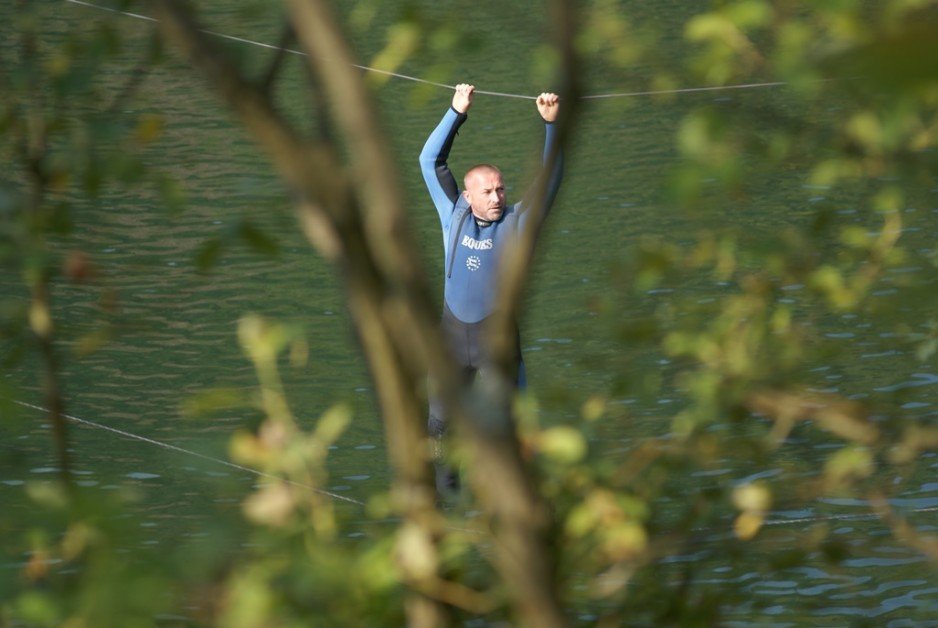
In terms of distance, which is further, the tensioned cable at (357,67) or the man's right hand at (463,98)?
the man's right hand at (463,98)

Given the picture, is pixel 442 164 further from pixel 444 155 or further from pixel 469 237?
pixel 469 237

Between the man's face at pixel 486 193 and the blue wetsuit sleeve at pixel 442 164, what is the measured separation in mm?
132

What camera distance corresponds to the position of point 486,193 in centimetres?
888

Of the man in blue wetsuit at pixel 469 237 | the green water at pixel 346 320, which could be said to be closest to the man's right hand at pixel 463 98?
the man in blue wetsuit at pixel 469 237

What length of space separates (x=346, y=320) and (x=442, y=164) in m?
6.99

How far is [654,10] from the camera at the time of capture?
94.5ft

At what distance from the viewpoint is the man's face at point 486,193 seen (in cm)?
881

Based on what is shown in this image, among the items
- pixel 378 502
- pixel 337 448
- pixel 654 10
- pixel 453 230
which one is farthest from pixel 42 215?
pixel 654 10

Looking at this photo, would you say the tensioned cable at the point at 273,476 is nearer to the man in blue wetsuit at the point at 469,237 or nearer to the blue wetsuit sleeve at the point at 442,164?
the man in blue wetsuit at the point at 469,237

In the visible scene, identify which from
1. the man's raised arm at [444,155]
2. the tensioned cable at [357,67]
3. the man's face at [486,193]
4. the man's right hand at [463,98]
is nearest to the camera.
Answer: the tensioned cable at [357,67]

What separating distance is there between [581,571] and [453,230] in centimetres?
653

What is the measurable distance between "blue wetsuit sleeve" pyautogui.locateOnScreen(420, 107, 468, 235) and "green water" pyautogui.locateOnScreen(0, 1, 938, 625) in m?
0.19

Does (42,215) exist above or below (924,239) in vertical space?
below

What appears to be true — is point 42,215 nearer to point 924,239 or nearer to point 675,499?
point 675,499
